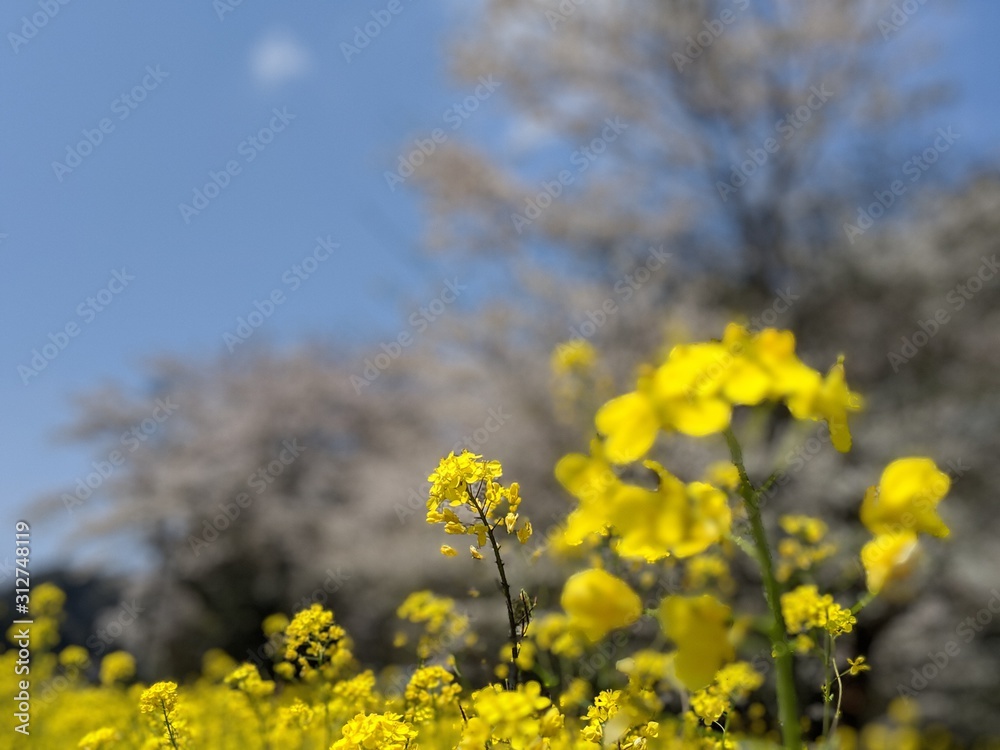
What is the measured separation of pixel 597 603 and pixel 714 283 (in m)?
7.81

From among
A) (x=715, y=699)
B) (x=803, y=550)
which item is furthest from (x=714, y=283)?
(x=715, y=699)

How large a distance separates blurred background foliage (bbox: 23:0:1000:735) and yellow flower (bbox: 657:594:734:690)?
17.3 ft

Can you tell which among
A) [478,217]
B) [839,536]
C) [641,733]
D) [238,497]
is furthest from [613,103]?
[641,733]

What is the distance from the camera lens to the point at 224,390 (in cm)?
1318

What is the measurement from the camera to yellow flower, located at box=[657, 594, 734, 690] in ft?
2.07

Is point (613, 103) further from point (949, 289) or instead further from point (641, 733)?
point (641, 733)

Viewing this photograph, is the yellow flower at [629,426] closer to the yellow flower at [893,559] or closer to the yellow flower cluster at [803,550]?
the yellow flower at [893,559]

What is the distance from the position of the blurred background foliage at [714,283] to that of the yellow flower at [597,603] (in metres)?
5.22

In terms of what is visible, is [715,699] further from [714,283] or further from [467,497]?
[714,283]

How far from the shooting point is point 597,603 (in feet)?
2.30

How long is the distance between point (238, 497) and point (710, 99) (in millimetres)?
7907

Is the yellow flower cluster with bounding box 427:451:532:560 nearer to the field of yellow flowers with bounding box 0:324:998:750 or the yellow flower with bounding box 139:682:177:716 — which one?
the field of yellow flowers with bounding box 0:324:998:750

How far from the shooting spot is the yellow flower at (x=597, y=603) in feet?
2.28

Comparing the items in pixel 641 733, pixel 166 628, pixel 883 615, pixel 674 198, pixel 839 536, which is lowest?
pixel 641 733
